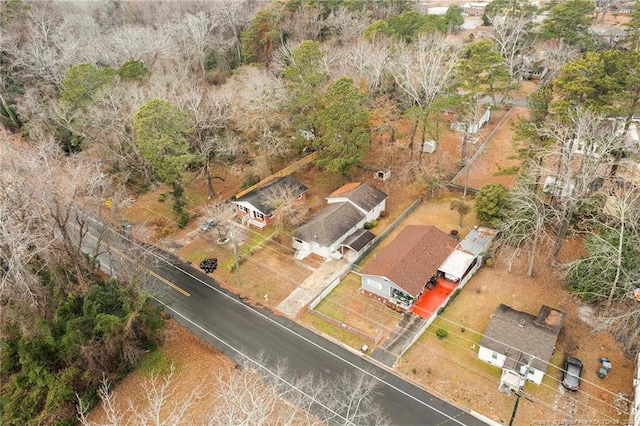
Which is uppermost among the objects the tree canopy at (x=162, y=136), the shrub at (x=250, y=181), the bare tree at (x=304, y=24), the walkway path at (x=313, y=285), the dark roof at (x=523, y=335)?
the bare tree at (x=304, y=24)

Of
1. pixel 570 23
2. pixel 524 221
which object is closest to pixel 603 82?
pixel 524 221

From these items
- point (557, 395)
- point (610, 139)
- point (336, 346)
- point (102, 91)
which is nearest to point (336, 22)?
point (102, 91)

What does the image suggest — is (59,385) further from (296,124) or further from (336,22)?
(336,22)

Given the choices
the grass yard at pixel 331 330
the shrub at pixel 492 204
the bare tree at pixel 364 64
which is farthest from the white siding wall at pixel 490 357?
the bare tree at pixel 364 64

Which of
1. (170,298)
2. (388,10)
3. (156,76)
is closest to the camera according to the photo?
(170,298)

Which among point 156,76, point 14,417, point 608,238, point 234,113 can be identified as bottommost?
point 14,417

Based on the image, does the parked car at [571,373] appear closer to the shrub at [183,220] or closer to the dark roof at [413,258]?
the dark roof at [413,258]

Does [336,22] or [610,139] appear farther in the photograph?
[336,22]
